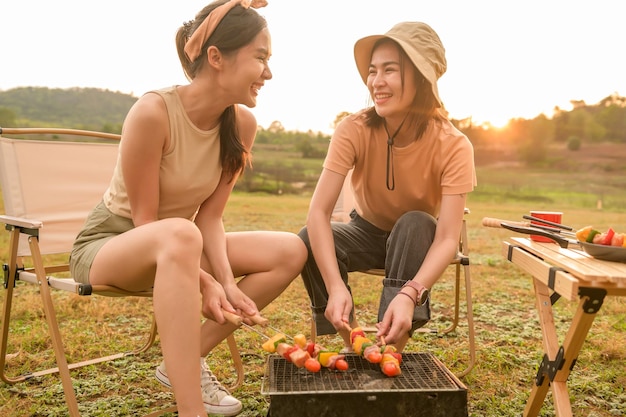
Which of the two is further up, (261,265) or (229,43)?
(229,43)

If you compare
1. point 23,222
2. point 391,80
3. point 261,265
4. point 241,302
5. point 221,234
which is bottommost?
point 241,302

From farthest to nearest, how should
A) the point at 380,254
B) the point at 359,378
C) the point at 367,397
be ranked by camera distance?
1. the point at 380,254
2. the point at 359,378
3. the point at 367,397

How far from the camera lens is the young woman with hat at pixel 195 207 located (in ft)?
6.44

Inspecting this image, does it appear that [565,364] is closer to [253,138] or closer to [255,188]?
[253,138]

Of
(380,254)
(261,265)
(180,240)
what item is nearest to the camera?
(180,240)

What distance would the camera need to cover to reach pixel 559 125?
99.6 ft

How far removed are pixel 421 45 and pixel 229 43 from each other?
0.87 metres

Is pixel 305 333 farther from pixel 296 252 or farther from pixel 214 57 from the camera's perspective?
pixel 214 57

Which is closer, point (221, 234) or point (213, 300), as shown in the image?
point (213, 300)

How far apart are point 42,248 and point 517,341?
293 cm

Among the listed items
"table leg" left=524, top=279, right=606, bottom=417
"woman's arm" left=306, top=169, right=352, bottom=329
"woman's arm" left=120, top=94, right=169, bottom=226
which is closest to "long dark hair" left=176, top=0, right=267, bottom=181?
"woman's arm" left=120, top=94, right=169, bottom=226

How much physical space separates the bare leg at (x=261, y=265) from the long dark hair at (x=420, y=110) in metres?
0.73

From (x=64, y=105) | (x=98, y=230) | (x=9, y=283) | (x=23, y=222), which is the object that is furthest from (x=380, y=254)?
(x=64, y=105)

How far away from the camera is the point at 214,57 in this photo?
7.54 feet
